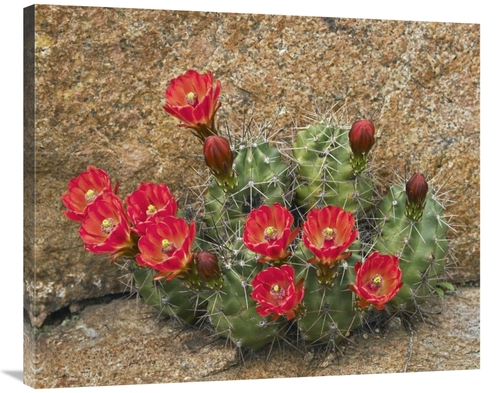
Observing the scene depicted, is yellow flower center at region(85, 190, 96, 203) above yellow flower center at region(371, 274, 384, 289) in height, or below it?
above

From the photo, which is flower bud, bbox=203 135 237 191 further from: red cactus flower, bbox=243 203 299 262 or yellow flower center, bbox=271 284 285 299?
yellow flower center, bbox=271 284 285 299

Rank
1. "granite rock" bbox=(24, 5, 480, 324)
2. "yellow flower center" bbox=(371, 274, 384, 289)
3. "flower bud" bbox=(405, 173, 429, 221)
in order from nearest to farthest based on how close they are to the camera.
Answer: "yellow flower center" bbox=(371, 274, 384, 289), "flower bud" bbox=(405, 173, 429, 221), "granite rock" bbox=(24, 5, 480, 324)

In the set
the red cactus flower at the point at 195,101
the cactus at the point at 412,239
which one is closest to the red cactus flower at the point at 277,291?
the cactus at the point at 412,239

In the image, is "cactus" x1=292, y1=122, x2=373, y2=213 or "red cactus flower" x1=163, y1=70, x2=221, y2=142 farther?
"cactus" x1=292, y1=122, x2=373, y2=213

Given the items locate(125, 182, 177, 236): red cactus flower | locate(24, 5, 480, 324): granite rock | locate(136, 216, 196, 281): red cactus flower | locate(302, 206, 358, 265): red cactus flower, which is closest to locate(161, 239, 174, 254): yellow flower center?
locate(136, 216, 196, 281): red cactus flower

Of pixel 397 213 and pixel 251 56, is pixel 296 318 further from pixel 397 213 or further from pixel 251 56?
pixel 251 56

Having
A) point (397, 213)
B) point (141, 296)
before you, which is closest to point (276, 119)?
point (397, 213)

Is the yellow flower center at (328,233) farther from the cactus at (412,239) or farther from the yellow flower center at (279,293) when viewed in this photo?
the cactus at (412,239)
